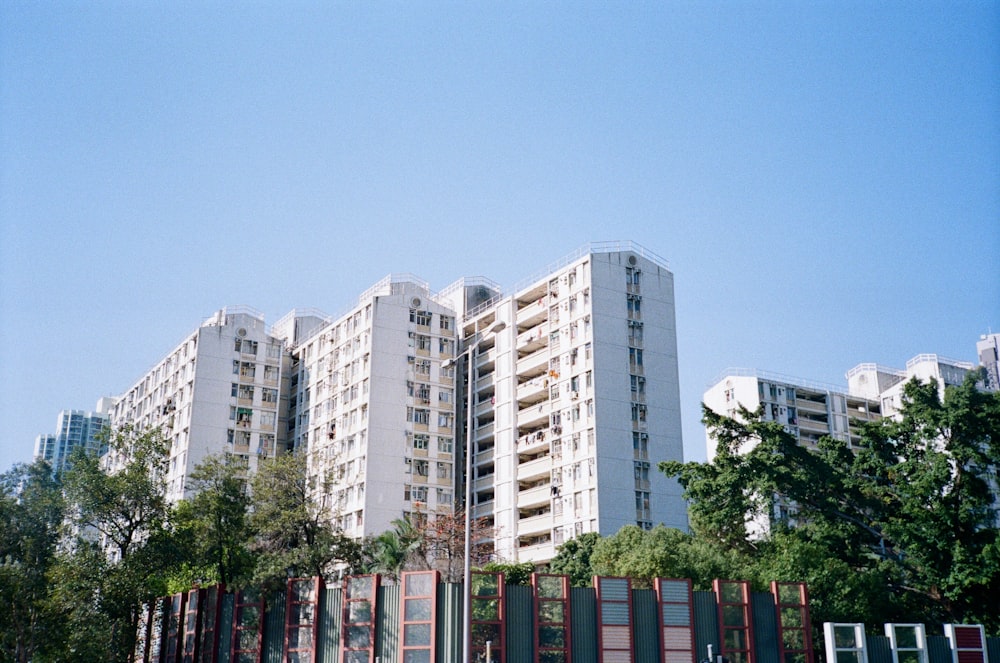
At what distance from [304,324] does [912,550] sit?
231ft

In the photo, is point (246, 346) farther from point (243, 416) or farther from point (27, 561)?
point (27, 561)

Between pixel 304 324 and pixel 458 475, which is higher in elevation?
pixel 304 324

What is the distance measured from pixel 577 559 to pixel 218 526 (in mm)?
25179

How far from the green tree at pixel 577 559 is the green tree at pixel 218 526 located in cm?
2172

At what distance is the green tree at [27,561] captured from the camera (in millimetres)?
48656

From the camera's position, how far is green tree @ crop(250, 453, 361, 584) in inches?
1732

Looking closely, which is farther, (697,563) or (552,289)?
(552,289)

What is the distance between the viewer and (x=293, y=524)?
45.3 m

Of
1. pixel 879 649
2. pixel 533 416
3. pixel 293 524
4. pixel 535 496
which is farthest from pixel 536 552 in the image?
pixel 879 649

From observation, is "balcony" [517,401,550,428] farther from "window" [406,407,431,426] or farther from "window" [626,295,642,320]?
"window" [626,295,642,320]

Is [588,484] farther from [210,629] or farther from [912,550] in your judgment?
[210,629]

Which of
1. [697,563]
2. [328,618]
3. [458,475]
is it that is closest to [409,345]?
[458,475]

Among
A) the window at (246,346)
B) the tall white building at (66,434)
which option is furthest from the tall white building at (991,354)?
the tall white building at (66,434)

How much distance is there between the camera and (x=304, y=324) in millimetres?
107938
